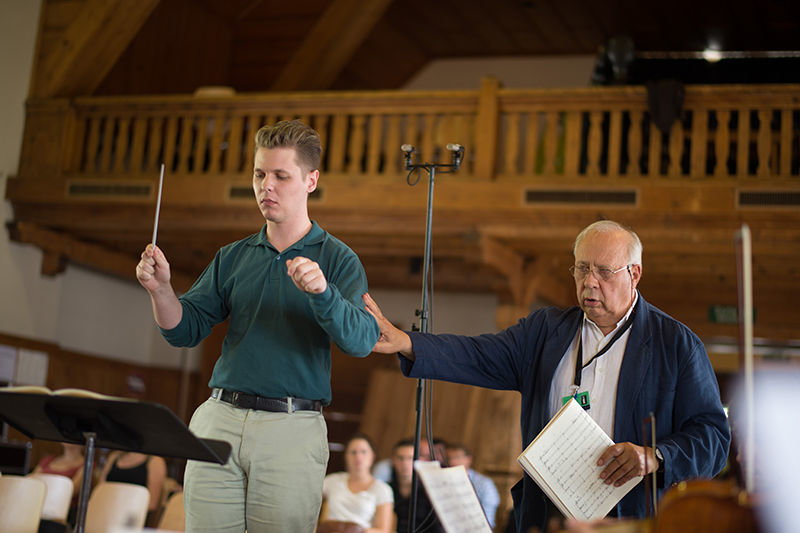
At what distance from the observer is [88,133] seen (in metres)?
8.56

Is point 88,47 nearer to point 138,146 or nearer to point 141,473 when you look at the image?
point 138,146

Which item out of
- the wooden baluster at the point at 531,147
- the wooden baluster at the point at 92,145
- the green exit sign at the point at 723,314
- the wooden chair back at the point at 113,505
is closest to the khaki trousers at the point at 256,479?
the wooden chair back at the point at 113,505

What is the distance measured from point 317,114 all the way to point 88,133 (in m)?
2.21

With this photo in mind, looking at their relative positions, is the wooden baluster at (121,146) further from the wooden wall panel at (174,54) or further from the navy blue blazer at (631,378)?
the navy blue blazer at (631,378)

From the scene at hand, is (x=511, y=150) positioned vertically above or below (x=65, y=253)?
above

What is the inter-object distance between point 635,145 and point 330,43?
374 centimetres

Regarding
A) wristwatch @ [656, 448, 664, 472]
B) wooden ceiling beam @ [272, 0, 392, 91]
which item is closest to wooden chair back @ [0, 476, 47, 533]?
wristwatch @ [656, 448, 664, 472]

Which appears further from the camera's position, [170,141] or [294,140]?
[170,141]

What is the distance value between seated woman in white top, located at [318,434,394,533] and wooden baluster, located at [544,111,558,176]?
246cm

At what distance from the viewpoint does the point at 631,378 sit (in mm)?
2734

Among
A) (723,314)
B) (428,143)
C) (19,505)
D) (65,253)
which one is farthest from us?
(723,314)

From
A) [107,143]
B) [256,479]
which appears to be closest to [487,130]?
[107,143]

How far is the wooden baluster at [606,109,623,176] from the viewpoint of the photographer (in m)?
7.00

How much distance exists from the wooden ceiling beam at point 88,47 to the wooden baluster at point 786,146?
5092 mm
